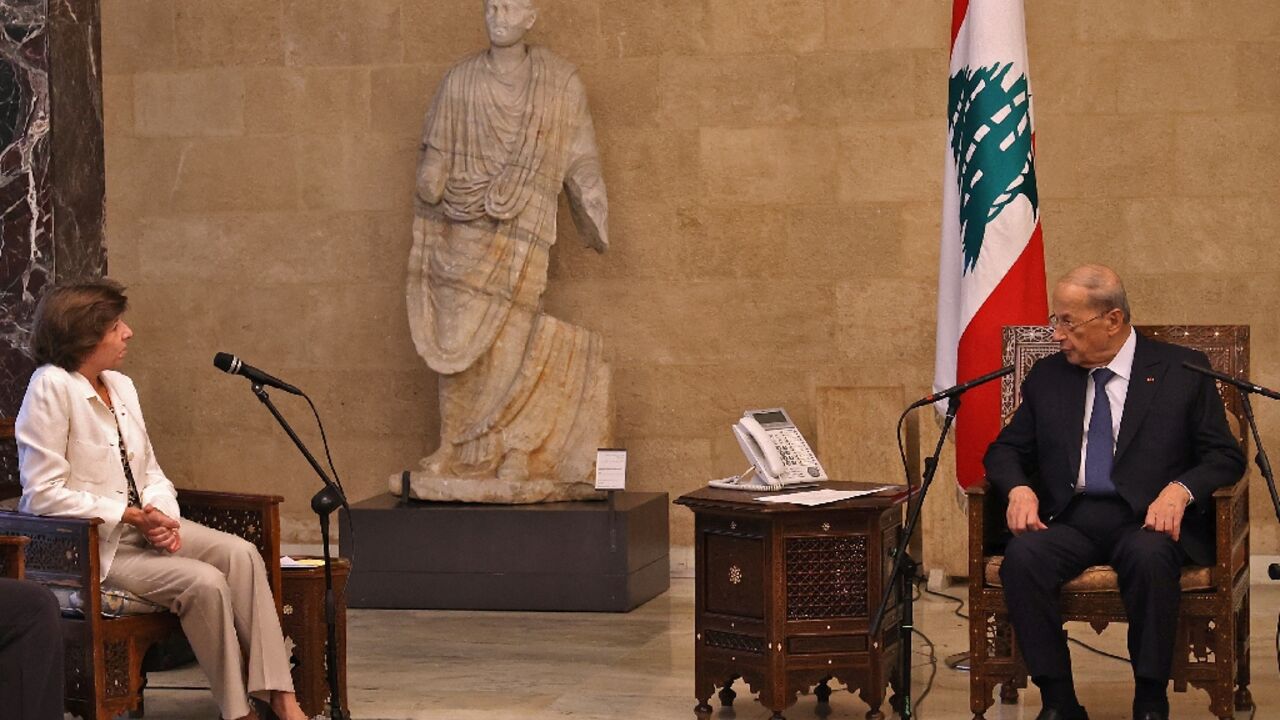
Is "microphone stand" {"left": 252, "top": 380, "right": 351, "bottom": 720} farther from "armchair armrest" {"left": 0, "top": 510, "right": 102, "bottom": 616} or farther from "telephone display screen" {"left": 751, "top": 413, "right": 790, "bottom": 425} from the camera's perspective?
"telephone display screen" {"left": 751, "top": 413, "right": 790, "bottom": 425}

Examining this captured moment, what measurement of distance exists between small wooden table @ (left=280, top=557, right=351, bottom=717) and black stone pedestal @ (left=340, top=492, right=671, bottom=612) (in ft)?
6.31

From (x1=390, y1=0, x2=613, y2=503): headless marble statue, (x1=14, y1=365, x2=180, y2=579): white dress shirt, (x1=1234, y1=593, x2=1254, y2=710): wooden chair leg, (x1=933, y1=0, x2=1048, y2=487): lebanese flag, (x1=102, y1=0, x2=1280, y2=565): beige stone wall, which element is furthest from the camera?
(x1=102, y1=0, x2=1280, y2=565): beige stone wall

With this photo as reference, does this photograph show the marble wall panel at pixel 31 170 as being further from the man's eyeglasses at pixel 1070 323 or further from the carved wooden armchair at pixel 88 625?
the man's eyeglasses at pixel 1070 323

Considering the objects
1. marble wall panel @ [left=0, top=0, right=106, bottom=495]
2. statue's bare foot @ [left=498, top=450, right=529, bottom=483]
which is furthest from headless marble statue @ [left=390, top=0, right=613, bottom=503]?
marble wall panel @ [left=0, top=0, right=106, bottom=495]

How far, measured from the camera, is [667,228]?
8.24 metres

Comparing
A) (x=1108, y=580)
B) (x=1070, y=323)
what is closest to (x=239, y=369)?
(x=1070, y=323)

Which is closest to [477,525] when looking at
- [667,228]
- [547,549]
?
[547,549]

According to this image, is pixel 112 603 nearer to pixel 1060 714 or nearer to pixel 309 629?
pixel 309 629

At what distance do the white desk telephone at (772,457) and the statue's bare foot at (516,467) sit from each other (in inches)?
83.5

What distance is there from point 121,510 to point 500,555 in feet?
8.46

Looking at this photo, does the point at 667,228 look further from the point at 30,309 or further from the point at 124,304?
the point at 124,304

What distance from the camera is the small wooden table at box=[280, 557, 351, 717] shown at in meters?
5.26

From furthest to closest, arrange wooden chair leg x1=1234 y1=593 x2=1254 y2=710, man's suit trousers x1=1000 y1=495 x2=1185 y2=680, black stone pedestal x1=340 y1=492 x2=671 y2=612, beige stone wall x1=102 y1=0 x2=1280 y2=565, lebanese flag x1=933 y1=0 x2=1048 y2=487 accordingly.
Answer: beige stone wall x1=102 y1=0 x2=1280 y2=565 → black stone pedestal x1=340 y1=492 x2=671 y2=612 → lebanese flag x1=933 y1=0 x2=1048 y2=487 → wooden chair leg x1=1234 y1=593 x2=1254 y2=710 → man's suit trousers x1=1000 y1=495 x2=1185 y2=680

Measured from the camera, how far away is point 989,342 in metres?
5.93
